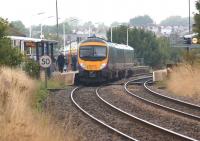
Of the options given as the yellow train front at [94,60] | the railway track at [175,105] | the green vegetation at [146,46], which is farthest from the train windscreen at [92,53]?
the green vegetation at [146,46]

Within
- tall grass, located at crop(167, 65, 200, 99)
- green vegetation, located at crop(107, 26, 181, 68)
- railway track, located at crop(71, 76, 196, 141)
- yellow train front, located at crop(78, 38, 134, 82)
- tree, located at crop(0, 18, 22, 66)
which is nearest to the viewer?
railway track, located at crop(71, 76, 196, 141)

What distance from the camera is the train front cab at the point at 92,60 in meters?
37.9

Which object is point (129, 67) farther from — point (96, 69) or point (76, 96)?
point (76, 96)

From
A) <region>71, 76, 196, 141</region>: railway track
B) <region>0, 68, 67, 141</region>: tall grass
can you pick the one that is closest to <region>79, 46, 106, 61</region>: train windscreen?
<region>71, 76, 196, 141</region>: railway track

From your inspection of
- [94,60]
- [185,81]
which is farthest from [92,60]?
[185,81]

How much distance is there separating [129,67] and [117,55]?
9745 millimetres

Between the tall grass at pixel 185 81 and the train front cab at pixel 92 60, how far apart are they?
5399mm

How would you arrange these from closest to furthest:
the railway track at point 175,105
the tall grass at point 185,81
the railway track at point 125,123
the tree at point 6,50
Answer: the railway track at point 125,123 → the railway track at point 175,105 → the tall grass at point 185,81 → the tree at point 6,50

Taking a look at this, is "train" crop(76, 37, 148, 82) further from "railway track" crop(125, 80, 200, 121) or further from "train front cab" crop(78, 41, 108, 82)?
"railway track" crop(125, 80, 200, 121)

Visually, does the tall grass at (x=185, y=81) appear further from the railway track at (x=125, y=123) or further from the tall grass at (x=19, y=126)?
the tall grass at (x=19, y=126)

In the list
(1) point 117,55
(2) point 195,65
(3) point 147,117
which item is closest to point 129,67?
(1) point 117,55

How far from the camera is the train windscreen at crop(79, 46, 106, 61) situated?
3816 cm

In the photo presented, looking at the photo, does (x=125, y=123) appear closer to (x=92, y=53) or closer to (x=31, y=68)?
(x=31, y=68)

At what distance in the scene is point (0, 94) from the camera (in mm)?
13758
